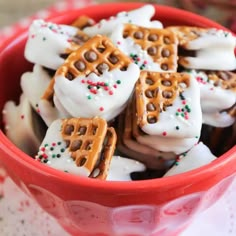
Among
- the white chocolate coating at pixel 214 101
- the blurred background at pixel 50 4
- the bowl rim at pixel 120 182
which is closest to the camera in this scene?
the bowl rim at pixel 120 182

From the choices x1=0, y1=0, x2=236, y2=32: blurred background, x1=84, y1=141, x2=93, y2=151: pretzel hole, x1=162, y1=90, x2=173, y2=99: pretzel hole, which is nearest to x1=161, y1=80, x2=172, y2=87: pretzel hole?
x1=162, y1=90, x2=173, y2=99: pretzel hole

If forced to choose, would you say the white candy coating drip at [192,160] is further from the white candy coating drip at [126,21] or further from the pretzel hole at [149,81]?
the white candy coating drip at [126,21]

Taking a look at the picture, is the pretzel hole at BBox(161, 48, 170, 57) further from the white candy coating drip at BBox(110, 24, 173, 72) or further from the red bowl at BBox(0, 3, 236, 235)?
the red bowl at BBox(0, 3, 236, 235)

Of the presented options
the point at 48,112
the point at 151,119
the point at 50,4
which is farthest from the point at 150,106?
the point at 50,4

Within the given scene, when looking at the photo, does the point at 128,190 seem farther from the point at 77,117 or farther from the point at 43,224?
the point at 43,224

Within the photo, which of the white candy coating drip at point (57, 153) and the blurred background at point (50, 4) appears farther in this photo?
the blurred background at point (50, 4)

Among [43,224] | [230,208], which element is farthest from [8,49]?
[230,208]

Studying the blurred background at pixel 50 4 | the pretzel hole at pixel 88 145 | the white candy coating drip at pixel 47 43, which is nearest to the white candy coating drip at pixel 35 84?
the white candy coating drip at pixel 47 43
